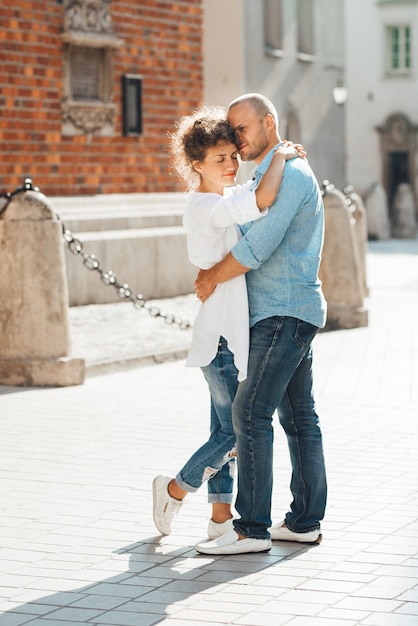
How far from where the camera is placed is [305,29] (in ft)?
79.9

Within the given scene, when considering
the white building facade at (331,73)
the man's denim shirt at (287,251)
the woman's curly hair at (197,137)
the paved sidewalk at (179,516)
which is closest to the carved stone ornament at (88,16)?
the white building facade at (331,73)

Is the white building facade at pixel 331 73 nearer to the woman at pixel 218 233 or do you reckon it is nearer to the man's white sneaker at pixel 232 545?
the woman at pixel 218 233

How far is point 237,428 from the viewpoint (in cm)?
539

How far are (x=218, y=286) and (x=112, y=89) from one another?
10.7 m

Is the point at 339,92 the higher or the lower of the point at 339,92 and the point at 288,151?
the higher

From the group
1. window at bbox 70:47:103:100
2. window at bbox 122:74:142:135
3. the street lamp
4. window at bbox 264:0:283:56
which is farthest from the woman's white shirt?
the street lamp

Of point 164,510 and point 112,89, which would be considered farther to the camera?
point 112,89

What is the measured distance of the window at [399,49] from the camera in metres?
44.6

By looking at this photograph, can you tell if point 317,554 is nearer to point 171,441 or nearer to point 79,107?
point 171,441

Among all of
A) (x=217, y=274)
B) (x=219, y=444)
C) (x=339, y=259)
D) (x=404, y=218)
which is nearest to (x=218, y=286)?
(x=217, y=274)

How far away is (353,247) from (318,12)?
11957mm

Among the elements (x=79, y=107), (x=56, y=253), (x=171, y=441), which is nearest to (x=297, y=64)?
(x=79, y=107)

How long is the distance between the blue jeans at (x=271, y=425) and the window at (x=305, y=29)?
19058 millimetres

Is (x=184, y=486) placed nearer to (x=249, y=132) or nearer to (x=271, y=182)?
(x=271, y=182)
